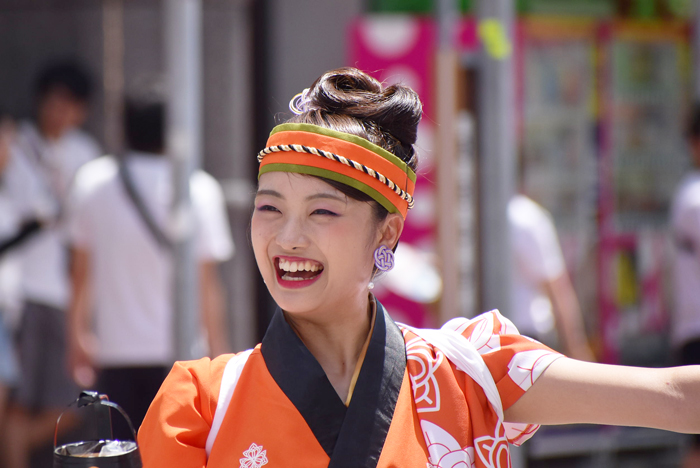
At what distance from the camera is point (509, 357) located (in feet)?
5.06

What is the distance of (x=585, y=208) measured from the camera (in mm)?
5453

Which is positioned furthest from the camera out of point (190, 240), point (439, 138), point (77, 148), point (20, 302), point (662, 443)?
point (662, 443)

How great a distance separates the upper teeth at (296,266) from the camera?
1.49m

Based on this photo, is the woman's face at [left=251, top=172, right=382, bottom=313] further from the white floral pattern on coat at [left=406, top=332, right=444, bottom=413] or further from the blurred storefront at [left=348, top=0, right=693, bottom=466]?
the blurred storefront at [left=348, top=0, right=693, bottom=466]

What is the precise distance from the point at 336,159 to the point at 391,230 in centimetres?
21

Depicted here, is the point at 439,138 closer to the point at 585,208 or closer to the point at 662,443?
the point at 585,208

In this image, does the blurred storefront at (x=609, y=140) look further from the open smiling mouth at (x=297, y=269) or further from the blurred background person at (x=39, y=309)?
the open smiling mouth at (x=297, y=269)

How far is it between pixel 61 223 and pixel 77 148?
→ 615mm

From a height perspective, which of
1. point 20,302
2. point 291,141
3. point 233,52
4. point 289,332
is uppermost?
point 233,52

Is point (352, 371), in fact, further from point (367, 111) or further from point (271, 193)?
point (367, 111)

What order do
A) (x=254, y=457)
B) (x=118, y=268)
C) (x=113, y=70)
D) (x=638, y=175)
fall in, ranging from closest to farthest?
(x=254, y=457)
(x=118, y=268)
(x=113, y=70)
(x=638, y=175)

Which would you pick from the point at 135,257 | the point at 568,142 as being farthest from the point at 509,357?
the point at 568,142

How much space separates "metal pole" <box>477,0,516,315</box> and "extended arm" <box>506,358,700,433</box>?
1624 millimetres

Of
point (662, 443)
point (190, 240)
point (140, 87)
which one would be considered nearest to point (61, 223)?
point (140, 87)
